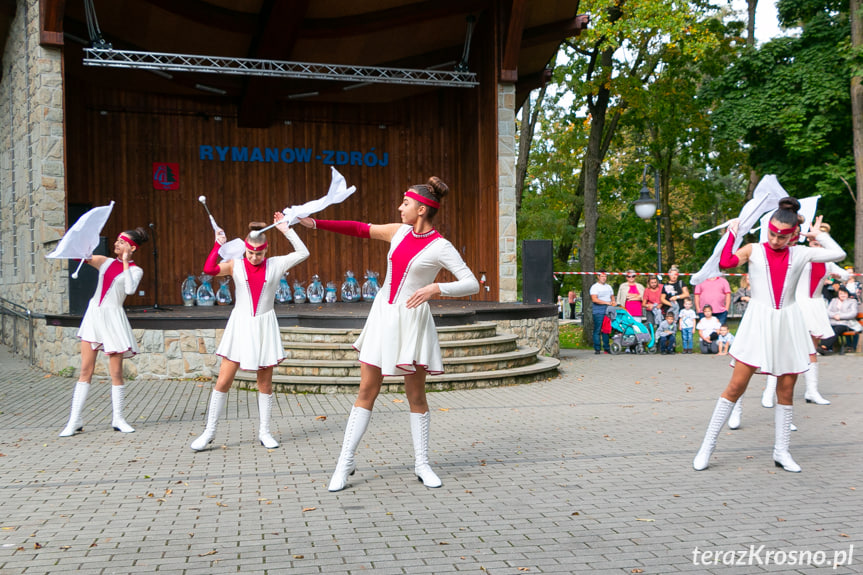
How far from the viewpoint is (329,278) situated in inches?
745

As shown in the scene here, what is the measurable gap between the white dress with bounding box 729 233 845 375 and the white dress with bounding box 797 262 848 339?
10.7ft

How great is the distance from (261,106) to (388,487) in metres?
13.6

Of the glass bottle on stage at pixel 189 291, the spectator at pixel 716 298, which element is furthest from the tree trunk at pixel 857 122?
the glass bottle on stage at pixel 189 291

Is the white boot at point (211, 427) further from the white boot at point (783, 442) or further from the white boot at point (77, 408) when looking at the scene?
the white boot at point (783, 442)

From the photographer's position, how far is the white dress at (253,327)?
7.12 metres

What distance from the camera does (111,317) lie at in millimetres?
7953

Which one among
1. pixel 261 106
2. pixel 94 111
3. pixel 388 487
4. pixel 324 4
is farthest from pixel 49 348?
pixel 388 487

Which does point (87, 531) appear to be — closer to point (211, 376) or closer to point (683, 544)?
point (683, 544)

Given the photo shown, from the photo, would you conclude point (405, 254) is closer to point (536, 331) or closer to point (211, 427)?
point (211, 427)

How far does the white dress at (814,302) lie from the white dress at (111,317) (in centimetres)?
775

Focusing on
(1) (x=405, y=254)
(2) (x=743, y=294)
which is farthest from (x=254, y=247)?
(2) (x=743, y=294)

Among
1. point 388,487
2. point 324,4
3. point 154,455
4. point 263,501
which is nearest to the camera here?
point 263,501

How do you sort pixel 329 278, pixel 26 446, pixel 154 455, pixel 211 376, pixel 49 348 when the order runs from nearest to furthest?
pixel 154 455
pixel 26 446
pixel 211 376
pixel 49 348
pixel 329 278

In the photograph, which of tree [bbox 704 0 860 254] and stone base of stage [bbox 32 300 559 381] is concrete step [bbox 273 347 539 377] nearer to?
stone base of stage [bbox 32 300 559 381]
